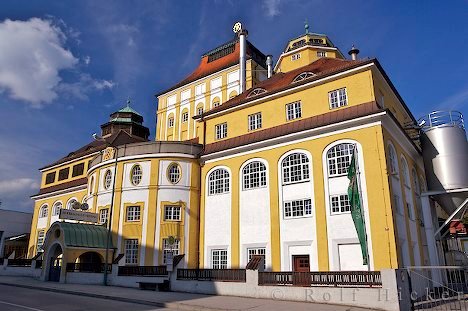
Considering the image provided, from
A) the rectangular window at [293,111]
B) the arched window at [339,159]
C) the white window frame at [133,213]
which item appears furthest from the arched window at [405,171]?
the white window frame at [133,213]

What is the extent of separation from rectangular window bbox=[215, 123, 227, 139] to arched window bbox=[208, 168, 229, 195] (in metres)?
3.13

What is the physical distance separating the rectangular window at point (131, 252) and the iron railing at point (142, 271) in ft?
8.01

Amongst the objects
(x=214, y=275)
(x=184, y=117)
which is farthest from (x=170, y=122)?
(x=214, y=275)

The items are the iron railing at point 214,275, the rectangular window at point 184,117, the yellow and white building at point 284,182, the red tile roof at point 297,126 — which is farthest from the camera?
the rectangular window at point 184,117

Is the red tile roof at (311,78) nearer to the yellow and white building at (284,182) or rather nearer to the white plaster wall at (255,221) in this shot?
the yellow and white building at (284,182)

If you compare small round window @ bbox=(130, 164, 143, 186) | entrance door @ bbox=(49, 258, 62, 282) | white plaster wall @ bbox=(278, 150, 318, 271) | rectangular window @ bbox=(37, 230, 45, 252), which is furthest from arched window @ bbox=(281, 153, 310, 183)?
rectangular window @ bbox=(37, 230, 45, 252)

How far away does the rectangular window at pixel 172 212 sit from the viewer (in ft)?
96.7

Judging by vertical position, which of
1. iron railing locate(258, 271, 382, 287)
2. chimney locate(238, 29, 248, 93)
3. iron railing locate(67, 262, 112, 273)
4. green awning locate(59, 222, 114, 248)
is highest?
chimney locate(238, 29, 248, 93)

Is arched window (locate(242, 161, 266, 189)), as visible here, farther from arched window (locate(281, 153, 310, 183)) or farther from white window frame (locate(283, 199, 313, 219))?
white window frame (locate(283, 199, 313, 219))

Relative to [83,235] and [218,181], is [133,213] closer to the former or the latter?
[83,235]

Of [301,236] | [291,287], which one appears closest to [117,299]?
[291,287]

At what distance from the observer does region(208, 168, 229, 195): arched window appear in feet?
95.3

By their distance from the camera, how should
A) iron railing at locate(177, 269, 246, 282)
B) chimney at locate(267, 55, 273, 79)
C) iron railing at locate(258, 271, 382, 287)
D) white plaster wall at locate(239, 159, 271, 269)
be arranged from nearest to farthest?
iron railing at locate(258, 271, 382, 287) → iron railing at locate(177, 269, 246, 282) → white plaster wall at locate(239, 159, 271, 269) → chimney at locate(267, 55, 273, 79)

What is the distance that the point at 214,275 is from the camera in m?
20.9
